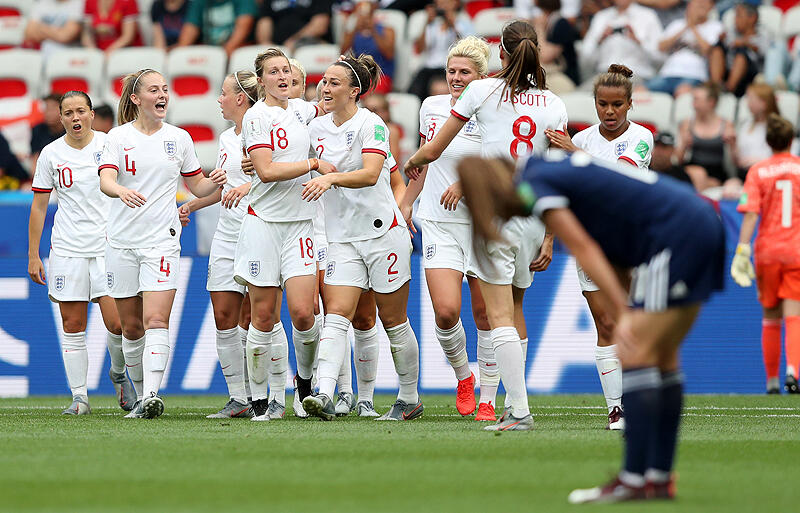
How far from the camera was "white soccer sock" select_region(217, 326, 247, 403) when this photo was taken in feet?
30.7

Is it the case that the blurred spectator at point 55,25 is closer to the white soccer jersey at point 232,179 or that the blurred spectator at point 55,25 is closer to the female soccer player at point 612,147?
the white soccer jersey at point 232,179

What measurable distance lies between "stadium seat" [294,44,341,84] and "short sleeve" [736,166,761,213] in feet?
19.7

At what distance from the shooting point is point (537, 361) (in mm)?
11984

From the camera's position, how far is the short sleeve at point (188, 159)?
9.34 m

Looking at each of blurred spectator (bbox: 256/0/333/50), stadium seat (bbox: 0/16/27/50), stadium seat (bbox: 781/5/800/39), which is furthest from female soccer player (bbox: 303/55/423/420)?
stadium seat (bbox: 0/16/27/50)

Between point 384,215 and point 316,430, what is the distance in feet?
5.46

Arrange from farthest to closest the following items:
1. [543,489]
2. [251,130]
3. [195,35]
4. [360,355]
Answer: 1. [195,35]
2. [360,355]
3. [251,130]
4. [543,489]

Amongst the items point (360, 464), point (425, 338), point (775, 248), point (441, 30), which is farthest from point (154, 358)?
point (441, 30)

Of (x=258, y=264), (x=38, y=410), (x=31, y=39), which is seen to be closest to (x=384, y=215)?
(x=258, y=264)

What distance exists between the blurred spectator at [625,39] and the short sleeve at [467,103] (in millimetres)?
8595

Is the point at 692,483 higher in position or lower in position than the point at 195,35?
lower

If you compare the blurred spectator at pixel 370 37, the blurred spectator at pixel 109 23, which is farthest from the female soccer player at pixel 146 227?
the blurred spectator at pixel 109 23

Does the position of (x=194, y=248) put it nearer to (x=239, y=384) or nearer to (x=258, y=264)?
(x=239, y=384)

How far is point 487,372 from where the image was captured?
29.3 feet
